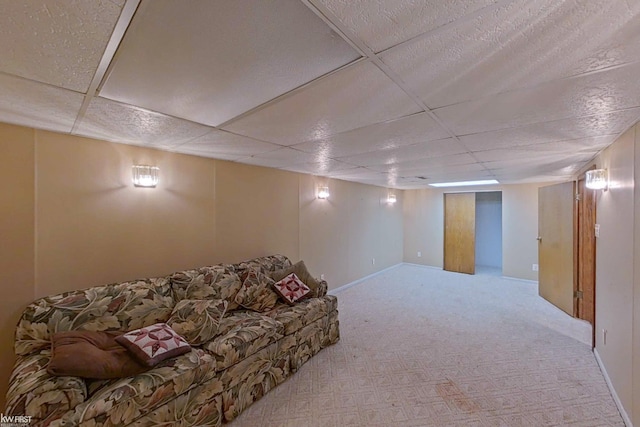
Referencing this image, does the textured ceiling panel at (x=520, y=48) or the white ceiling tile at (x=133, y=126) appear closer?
the textured ceiling panel at (x=520, y=48)

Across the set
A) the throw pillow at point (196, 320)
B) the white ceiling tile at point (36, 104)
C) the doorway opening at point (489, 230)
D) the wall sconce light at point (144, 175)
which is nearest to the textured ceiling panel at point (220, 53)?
the white ceiling tile at point (36, 104)

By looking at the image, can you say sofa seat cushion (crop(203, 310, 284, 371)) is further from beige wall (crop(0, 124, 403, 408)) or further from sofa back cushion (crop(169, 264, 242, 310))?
beige wall (crop(0, 124, 403, 408))

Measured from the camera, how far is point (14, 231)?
198cm

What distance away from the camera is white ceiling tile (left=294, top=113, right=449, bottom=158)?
1916mm

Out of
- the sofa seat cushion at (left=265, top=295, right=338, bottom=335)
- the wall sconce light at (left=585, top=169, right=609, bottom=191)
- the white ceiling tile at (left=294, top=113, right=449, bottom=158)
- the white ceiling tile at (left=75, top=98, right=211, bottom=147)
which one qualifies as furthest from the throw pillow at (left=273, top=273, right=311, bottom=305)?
the wall sconce light at (left=585, top=169, right=609, bottom=191)

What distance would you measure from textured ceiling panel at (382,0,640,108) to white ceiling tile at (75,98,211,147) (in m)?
1.52

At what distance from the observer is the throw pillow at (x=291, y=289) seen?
2994 millimetres

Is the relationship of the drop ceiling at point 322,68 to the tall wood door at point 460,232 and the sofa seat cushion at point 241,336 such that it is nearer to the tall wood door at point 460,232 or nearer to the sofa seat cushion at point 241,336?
the sofa seat cushion at point 241,336

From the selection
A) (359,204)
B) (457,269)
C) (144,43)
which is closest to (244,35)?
(144,43)

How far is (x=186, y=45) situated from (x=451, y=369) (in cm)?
324

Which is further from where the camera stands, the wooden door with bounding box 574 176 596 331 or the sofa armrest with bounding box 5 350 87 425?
the wooden door with bounding box 574 176 596 331

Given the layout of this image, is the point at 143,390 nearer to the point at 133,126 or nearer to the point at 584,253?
the point at 133,126

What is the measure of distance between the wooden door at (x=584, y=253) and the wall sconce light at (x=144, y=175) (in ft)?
16.3

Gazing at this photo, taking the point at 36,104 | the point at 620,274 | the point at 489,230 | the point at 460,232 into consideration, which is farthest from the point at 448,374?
the point at 489,230
